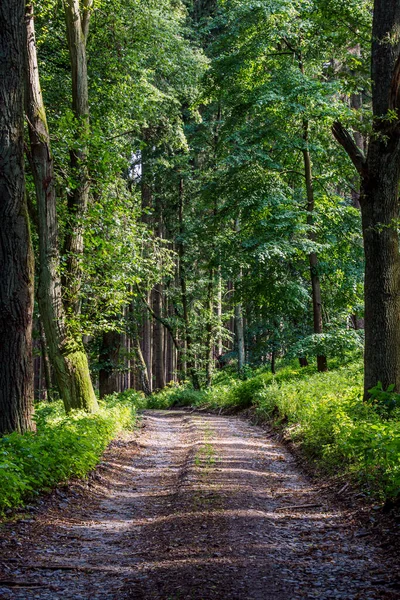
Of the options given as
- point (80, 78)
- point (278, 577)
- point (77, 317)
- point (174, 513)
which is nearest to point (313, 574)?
point (278, 577)

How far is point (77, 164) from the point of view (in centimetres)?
1313

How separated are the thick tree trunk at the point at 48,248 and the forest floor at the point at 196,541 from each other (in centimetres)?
329

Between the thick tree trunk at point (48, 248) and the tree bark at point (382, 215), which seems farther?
the thick tree trunk at point (48, 248)

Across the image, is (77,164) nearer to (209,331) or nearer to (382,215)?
(382,215)

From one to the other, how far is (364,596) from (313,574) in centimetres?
61

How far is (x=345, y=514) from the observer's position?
6398 mm

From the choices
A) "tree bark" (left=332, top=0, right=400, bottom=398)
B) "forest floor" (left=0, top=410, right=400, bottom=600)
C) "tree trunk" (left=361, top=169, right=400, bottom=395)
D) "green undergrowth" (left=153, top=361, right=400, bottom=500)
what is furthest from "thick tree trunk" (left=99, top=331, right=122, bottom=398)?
"tree trunk" (left=361, top=169, right=400, bottom=395)

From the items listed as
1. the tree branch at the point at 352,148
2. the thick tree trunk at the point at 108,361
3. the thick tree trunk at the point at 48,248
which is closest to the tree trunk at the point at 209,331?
the thick tree trunk at the point at 108,361

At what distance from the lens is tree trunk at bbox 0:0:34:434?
8.34 meters

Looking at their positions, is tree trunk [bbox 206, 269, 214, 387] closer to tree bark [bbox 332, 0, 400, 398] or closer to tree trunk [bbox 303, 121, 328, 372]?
tree trunk [bbox 303, 121, 328, 372]

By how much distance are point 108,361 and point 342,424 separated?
44.7ft

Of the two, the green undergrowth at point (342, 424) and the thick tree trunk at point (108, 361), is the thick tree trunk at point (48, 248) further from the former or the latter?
the thick tree trunk at point (108, 361)

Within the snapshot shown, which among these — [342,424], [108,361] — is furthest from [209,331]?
[342,424]

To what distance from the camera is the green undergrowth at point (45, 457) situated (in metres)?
6.17
